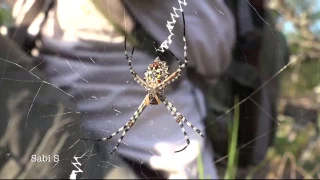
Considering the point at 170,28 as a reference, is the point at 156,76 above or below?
below

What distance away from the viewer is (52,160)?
72cm

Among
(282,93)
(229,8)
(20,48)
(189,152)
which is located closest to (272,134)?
(282,93)

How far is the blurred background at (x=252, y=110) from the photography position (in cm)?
69

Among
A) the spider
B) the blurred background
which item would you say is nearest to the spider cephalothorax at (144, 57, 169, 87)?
the spider

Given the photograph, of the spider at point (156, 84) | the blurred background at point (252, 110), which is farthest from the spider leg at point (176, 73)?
the blurred background at point (252, 110)

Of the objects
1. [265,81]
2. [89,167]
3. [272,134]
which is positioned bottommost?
[89,167]

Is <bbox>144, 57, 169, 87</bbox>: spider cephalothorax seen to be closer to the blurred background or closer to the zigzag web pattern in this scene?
the zigzag web pattern

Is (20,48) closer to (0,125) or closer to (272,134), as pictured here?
(0,125)

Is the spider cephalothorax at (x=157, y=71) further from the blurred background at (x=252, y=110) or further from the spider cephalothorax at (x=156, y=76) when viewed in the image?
the blurred background at (x=252, y=110)

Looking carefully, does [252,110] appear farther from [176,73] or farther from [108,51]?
[108,51]

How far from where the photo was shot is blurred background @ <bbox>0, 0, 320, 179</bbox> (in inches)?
27.0

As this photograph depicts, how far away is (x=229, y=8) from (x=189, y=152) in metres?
0.36

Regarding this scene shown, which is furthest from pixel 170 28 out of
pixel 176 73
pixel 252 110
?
pixel 252 110

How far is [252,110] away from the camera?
0.85 metres
